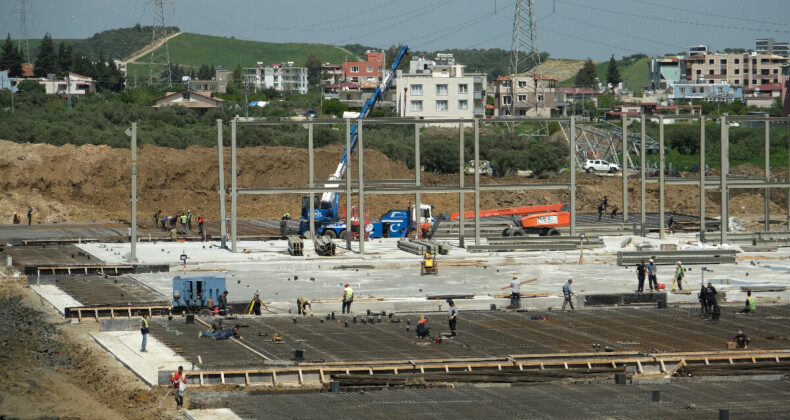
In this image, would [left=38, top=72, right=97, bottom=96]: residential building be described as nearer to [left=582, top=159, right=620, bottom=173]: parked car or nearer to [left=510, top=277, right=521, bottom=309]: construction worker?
[left=582, top=159, right=620, bottom=173]: parked car

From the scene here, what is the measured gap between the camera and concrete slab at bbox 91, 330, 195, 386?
26844 millimetres

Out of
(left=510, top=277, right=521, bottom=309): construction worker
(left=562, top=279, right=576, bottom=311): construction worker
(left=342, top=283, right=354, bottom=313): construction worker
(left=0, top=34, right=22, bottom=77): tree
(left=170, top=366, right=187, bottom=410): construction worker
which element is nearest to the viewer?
(left=170, top=366, right=187, bottom=410): construction worker

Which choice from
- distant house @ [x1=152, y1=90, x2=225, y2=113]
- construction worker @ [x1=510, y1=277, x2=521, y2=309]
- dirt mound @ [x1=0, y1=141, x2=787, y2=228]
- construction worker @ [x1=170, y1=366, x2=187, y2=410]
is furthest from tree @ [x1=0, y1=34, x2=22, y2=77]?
construction worker @ [x1=170, y1=366, x2=187, y2=410]

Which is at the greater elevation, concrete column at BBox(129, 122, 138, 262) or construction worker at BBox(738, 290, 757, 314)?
concrete column at BBox(129, 122, 138, 262)

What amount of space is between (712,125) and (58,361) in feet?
312

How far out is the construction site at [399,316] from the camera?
24.6 m

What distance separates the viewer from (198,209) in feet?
239

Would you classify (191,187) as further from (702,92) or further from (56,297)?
(702,92)

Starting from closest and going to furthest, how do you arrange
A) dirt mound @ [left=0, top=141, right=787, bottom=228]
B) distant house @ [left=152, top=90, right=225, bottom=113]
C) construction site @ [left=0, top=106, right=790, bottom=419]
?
1. construction site @ [left=0, top=106, right=790, bottom=419]
2. dirt mound @ [left=0, top=141, right=787, bottom=228]
3. distant house @ [left=152, top=90, right=225, bottom=113]

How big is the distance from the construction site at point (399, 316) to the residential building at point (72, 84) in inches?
3074

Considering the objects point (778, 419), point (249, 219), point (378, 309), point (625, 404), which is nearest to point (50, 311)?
point (378, 309)

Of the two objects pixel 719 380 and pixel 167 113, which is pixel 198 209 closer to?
pixel 167 113

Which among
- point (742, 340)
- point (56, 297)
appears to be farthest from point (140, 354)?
point (742, 340)

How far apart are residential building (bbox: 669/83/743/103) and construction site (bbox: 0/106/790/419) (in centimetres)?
11899
